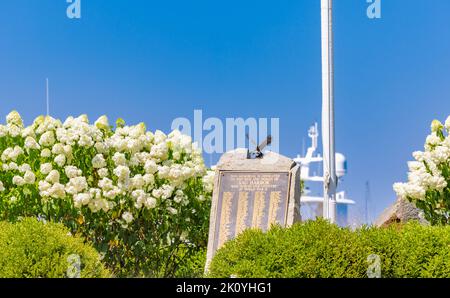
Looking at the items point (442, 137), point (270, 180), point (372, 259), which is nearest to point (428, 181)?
point (442, 137)

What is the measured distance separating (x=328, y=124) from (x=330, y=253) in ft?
12.8

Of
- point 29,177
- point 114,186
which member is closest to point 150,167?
point 114,186

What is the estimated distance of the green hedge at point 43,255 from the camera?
24.0 ft

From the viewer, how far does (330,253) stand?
7.46 metres

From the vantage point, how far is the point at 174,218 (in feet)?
35.1

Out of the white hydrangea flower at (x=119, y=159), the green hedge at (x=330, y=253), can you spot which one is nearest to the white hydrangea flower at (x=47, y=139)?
the white hydrangea flower at (x=119, y=159)

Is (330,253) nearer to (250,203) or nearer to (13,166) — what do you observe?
(250,203)

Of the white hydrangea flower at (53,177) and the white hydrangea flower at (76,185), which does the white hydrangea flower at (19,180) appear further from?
the white hydrangea flower at (76,185)

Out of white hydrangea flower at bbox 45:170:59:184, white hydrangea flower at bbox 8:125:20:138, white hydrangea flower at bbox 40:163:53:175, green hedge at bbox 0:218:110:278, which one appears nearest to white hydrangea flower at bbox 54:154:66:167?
white hydrangea flower at bbox 40:163:53:175

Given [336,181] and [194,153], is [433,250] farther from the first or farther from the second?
[194,153]

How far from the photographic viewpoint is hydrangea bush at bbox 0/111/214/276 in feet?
33.5

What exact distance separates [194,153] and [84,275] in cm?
402
